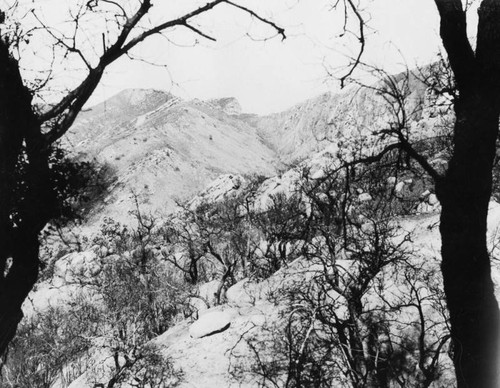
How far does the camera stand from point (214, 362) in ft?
35.1

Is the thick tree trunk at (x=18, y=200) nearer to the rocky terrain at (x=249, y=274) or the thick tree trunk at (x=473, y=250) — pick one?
the rocky terrain at (x=249, y=274)

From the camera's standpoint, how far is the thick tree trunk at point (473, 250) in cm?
228

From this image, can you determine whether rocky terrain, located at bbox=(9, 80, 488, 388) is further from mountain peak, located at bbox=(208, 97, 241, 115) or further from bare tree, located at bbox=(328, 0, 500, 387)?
mountain peak, located at bbox=(208, 97, 241, 115)

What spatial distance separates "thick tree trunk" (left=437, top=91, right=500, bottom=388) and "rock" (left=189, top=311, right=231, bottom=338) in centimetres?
1049

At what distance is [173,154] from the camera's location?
56.9 m

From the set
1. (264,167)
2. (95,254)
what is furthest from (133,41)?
(264,167)

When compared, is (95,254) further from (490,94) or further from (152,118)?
(152,118)

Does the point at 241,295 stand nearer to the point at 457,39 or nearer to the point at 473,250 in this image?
the point at 473,250

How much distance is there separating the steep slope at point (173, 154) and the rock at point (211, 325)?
2680 centimetres

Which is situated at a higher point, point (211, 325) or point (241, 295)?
point (241, 295)

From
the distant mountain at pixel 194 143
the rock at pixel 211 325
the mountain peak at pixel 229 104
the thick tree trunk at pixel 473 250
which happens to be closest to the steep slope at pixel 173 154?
the distant mountain at pixel 194 143

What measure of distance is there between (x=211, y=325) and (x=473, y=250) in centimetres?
1101

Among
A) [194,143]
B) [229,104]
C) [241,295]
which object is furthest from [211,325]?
[229,104]

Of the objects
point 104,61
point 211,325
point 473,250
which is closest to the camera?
point 473,250
